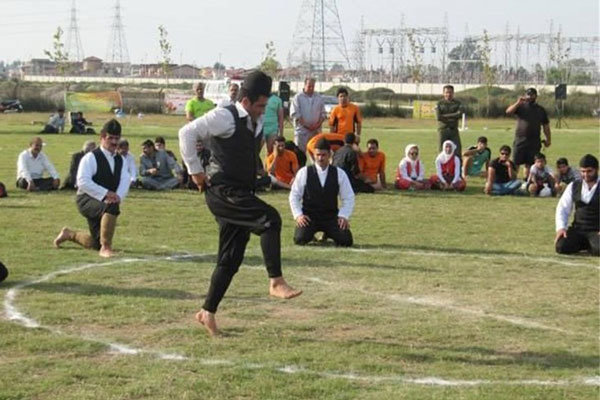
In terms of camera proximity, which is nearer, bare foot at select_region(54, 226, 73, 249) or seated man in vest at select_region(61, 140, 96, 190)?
bare foot at select_region(54, 226, 73, 249)

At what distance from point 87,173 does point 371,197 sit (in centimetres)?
754

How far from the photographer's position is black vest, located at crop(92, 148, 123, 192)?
11328mm

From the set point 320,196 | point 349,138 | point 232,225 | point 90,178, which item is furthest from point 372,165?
point 232,225

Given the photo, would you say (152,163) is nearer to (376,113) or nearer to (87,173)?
(87,173)

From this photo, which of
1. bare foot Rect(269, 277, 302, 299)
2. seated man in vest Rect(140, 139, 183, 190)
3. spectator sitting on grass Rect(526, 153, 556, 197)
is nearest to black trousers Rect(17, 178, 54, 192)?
seated man in vest Rect(140, 139, 183, 190)

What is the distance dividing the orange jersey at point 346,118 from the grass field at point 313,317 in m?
4.46

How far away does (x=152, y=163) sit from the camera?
1873 centimetres

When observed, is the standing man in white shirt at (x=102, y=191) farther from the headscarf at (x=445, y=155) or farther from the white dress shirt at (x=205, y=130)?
the headscarf at (x=445, y=155)

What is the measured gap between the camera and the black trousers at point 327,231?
11.8m

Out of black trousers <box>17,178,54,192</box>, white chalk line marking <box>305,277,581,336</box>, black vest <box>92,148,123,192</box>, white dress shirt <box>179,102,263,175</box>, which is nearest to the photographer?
white dress shirt <box>179,102,263,175</box>

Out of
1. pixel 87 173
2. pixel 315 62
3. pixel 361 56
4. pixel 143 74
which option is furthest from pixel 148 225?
pixel 143 74

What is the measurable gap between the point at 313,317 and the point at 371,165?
1081 cm

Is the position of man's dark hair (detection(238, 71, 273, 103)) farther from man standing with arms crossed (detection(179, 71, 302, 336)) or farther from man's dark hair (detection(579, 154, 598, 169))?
man's dark hair (detection(579, 154, 598, 169))

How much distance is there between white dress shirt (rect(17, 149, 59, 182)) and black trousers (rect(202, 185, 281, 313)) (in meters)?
10.9
